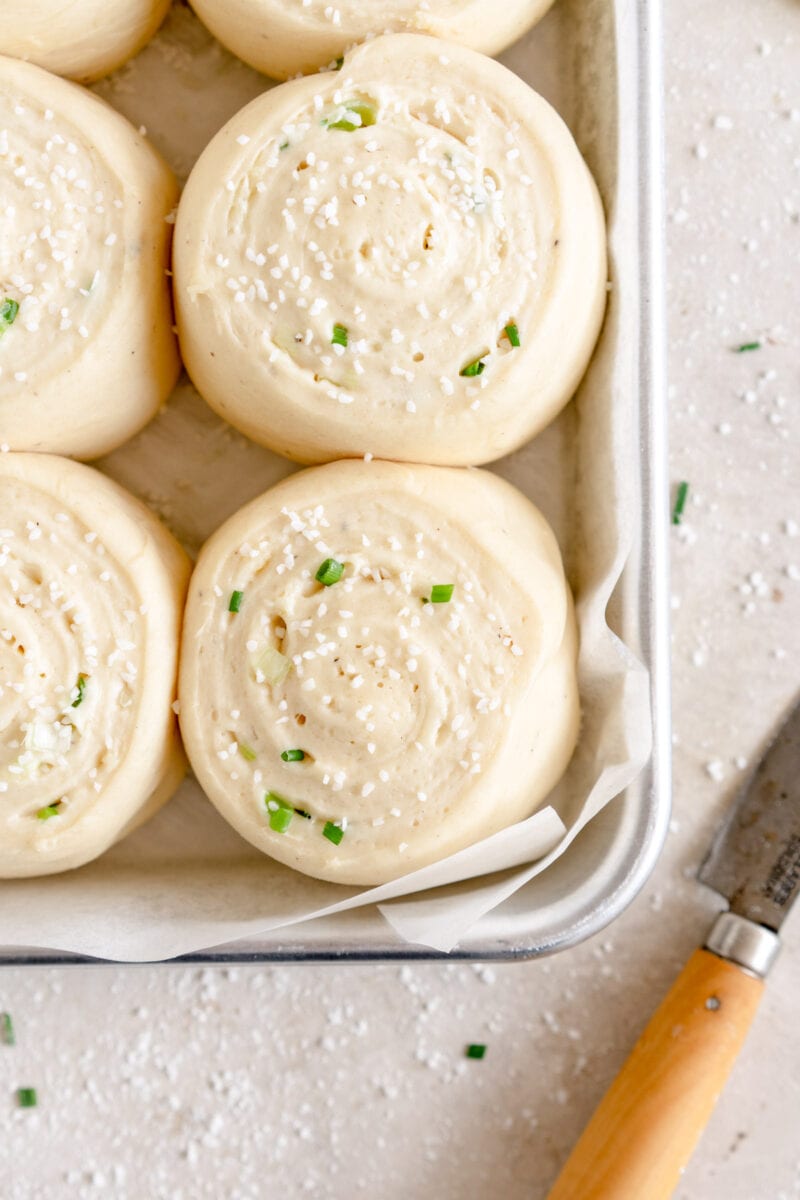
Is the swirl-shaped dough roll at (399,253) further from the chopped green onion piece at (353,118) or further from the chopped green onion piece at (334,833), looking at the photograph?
the chopped green onion piece at (334,833)

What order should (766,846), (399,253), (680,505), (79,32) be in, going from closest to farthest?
(399,253)
(79,32)
(766,846)
(680,505)

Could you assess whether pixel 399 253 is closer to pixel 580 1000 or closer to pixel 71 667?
pixel 71 667

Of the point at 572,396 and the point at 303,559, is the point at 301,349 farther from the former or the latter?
the point at 572,396

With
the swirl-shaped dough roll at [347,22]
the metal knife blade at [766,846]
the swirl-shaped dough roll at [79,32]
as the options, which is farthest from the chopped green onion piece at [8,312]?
the metal knife blade at [766,846]

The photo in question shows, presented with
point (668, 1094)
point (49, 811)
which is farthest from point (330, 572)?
point (668, 1094)

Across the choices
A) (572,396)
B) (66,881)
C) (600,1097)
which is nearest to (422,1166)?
(600,1097)

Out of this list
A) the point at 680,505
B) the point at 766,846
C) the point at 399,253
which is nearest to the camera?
the point at 399,253

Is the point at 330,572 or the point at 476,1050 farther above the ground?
the point at 330,572

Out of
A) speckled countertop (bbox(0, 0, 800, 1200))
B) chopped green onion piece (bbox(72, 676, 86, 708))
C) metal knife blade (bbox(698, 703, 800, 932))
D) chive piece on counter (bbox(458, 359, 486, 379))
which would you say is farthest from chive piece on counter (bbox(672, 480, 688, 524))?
chopped green onion piece (bbox(72, 676, 86, 708))
